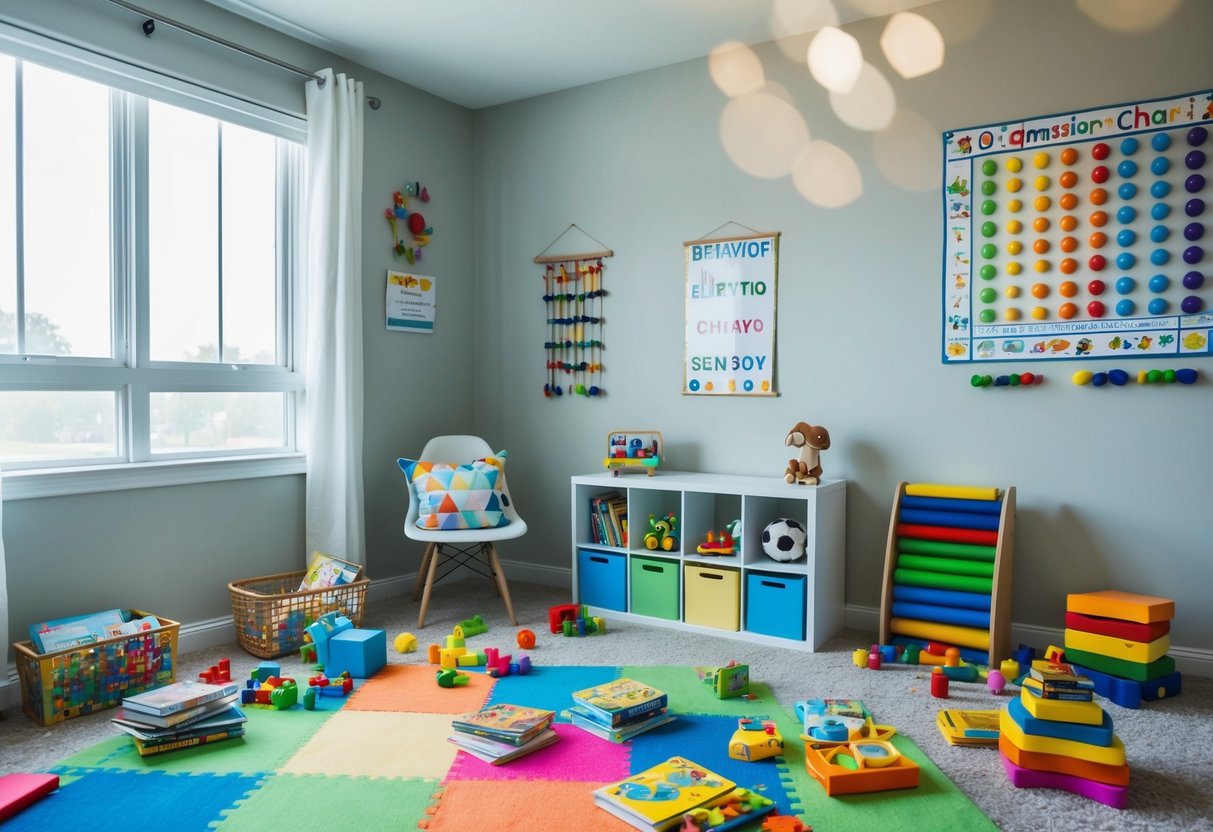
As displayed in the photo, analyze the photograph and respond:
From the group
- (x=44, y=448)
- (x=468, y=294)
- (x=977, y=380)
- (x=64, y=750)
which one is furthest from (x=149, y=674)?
(x=977, y=380)

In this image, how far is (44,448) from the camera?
8.93 ft

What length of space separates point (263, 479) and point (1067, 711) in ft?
9.38

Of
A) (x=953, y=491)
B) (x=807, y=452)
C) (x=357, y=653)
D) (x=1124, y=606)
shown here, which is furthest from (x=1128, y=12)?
(x=357, y=653)

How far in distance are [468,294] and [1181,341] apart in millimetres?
3061

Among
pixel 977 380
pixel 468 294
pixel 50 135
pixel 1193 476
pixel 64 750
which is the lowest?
pixel 64 750

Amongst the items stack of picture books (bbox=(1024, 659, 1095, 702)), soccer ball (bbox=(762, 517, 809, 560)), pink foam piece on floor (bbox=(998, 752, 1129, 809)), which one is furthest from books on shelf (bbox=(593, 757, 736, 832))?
soccer ball (bbox=(762, 517, 809, 560))

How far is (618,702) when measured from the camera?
2.29 m

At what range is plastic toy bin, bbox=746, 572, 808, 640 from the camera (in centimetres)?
304

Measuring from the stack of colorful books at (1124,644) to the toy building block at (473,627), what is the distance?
2057 mm

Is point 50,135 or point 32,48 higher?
point 32,48

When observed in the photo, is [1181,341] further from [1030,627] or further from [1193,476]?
[1030,627]

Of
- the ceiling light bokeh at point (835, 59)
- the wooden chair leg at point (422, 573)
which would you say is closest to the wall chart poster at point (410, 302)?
the wooden chair leg at point (422, 573)

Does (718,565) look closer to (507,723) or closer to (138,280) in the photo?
(507,723)

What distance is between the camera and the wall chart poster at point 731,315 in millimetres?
3484
